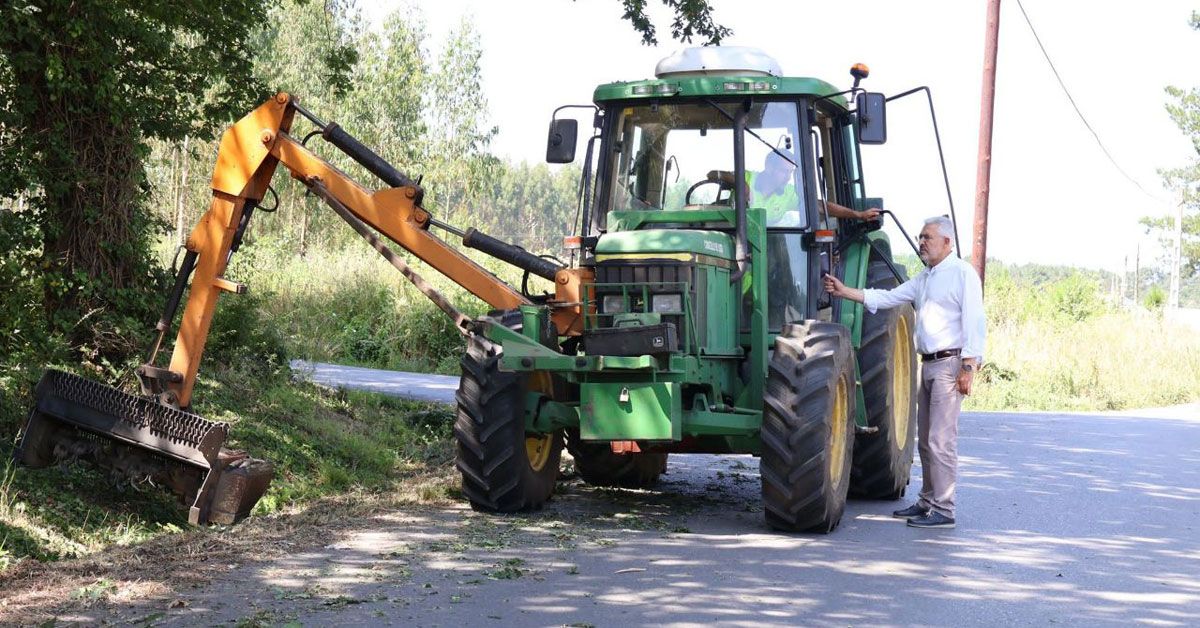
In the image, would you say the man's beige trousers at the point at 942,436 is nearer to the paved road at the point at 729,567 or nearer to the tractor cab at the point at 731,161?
the paved road at the point at 729,567

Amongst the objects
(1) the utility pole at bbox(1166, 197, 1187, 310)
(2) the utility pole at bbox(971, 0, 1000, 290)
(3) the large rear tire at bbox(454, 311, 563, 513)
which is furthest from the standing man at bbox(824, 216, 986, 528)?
(1) the utility pole at bbox(1166, 197, 1187, 310)

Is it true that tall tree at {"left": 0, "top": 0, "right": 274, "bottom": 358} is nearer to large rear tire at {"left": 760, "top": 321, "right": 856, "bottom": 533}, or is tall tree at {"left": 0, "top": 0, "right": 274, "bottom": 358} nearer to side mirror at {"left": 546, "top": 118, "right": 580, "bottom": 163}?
side mirror at {"left": 546, "top": 118, "right": 580, "bottom": 163}

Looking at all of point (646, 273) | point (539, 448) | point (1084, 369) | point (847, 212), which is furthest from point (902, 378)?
point (1084, 369)

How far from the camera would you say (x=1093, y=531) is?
30.9 feet

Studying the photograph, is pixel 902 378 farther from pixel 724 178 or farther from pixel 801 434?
pixel 801 434

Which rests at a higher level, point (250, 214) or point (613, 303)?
point (250, 214)

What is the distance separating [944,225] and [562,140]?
2.69 meters

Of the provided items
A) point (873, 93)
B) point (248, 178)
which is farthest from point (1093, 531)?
point (248, 178)

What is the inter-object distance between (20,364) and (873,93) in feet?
21.7

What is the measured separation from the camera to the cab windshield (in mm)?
9922

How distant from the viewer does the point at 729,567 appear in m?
7.72

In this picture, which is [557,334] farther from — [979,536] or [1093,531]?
[1093,531]

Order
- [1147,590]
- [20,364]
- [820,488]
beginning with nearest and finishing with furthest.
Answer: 1. [1147,590]
2. [820,488]
3. [20,364]

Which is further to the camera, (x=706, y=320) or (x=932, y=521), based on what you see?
(x=932, y=521)
